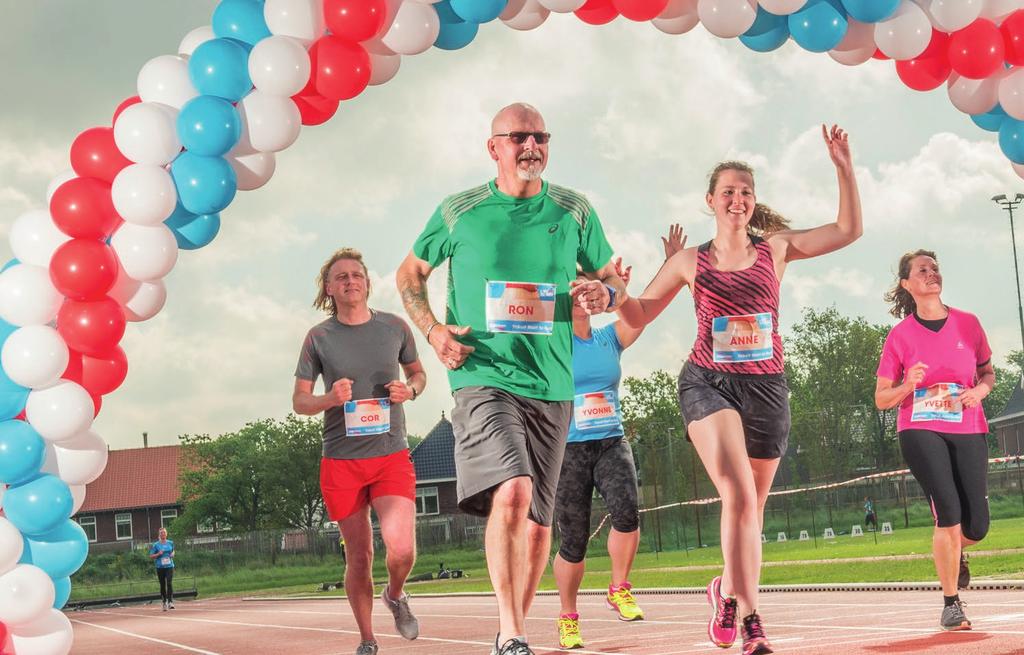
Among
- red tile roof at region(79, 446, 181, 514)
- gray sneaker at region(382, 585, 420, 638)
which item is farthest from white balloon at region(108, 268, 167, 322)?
red tile roof at region(79, 446, 181, 514)

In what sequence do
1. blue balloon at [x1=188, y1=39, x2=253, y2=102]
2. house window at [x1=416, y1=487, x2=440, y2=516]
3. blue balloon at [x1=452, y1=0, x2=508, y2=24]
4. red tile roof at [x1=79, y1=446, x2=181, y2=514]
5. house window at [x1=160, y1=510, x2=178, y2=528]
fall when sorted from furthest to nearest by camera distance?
house window at [x1=160, y1=510, x2=178, y2=528], red tile roof at [x1=79, y1=446, x2=181, y2=514], house window at [x1=416, y1=487, x2=440, y2=516], blue balloon at [x1=452, y1=0, x2=508, y2=24], blue balloon at [x1=188, y1=39, x2=253, y2=102]

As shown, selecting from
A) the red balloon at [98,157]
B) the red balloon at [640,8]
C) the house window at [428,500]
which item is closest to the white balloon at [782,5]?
the red balloon at [640,8]

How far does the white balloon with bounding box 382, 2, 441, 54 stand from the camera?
7.01 meters

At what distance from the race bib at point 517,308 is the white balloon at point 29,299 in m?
2.41

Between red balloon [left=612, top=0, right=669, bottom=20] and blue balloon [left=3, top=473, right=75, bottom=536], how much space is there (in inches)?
158

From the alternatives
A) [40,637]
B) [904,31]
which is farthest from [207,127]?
[904,31]

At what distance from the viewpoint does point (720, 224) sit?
24.2ft

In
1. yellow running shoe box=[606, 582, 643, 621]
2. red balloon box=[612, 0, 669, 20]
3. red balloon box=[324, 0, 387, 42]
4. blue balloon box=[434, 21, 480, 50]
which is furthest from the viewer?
yellow running shoe box=[606, 582, 643, 621]

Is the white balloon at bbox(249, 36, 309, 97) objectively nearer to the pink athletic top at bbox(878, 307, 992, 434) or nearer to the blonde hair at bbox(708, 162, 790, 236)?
the blonde hair at bbox(708, 162, 790, 236)

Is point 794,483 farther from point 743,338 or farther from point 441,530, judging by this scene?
point 743,338

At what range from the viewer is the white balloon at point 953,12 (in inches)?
292

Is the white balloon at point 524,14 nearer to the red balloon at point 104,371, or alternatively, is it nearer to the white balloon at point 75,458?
the red balloon at point 104,371

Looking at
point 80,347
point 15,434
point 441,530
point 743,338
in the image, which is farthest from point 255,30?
point 441,530

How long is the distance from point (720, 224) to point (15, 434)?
13.0 ft
